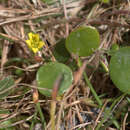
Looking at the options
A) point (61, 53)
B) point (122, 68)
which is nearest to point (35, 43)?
point (61, 53)

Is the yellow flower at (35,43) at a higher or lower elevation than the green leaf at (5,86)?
higher

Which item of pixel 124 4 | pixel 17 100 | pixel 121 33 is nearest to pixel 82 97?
pixel 17 100

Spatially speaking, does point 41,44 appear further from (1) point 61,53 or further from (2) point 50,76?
(2) point 50,76

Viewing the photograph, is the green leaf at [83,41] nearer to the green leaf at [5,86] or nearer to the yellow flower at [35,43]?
the yellow flower at [35,43]

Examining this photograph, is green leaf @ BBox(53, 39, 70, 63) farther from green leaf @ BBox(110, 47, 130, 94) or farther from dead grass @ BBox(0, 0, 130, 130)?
green leaf @ BBox(110, 47, 130, 94)

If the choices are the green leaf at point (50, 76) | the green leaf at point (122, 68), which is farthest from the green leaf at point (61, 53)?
the green leaf at point (122, 68)

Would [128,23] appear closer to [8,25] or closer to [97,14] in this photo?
[97,14]
